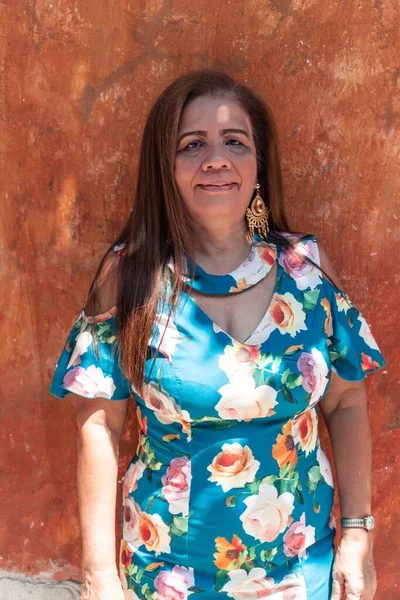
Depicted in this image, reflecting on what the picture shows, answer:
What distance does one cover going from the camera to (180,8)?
2557 mm

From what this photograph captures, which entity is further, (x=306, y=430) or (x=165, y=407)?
(x=306, y=430)

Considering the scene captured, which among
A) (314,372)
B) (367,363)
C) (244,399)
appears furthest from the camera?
(367,363)

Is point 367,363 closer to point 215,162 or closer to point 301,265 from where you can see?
point 301,265

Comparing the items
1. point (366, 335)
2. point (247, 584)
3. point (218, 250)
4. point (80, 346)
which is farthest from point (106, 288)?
point (247, 584)

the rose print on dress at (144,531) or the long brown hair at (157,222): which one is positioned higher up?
the long brown hair at (157,222)

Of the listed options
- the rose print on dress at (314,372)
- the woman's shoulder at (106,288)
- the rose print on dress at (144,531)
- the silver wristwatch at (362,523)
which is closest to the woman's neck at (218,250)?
the woman's shoulder at (106,288)

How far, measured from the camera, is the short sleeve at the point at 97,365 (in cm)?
225

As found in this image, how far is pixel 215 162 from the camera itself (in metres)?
2.19

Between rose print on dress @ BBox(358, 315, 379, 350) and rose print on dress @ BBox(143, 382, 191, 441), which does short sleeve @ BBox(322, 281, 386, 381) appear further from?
rose print on dress @ BBox(143, 382, 191, 441)

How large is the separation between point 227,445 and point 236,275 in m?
0.52

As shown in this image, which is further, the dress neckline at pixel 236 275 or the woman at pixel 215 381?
the dress neckline at pixel 236 275

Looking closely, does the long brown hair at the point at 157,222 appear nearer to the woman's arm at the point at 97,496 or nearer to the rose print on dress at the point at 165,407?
the rose print on dress at the point at 165,407

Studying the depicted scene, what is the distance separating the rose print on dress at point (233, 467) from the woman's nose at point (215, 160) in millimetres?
810

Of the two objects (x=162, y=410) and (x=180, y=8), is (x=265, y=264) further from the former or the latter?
(x=180, y=8)
